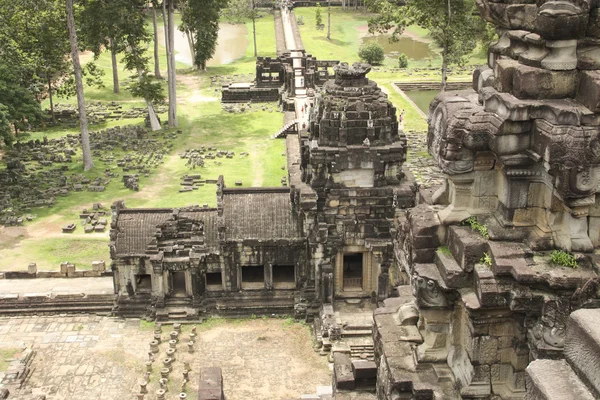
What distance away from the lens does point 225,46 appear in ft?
325

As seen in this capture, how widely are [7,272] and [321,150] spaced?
15.9m

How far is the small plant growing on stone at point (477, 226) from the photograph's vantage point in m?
10.8

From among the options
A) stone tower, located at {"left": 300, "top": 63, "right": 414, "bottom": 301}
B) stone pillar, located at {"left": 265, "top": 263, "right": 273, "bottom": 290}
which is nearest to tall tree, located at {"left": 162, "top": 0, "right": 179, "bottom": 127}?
stone tower, located at {"left": 300, "top": 63, "right": 414, "bottom": 301}

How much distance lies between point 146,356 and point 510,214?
734 inches

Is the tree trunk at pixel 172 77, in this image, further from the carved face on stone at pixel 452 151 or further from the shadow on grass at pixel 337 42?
the carved face on stone at pixel 452 151

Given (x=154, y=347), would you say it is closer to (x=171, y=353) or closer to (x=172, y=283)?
(x=171, y=353)

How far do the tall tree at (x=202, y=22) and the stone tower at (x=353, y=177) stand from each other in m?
35.9

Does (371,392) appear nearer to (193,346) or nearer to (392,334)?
(392,334)

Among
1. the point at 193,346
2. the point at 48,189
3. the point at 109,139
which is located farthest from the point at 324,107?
the point at 109,139

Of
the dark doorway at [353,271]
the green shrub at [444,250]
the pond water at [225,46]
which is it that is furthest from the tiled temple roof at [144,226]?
the pond water at [225,46]

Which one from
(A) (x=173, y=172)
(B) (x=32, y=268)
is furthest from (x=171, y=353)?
(A) (x=173, y=172)

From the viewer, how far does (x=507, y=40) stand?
10930 millimetres

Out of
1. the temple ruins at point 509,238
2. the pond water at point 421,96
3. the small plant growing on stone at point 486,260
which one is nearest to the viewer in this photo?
the temple ruins at point 509,238

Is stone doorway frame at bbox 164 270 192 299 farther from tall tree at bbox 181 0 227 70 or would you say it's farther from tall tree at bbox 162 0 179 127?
tall tree at bbox 181 0 227 70
